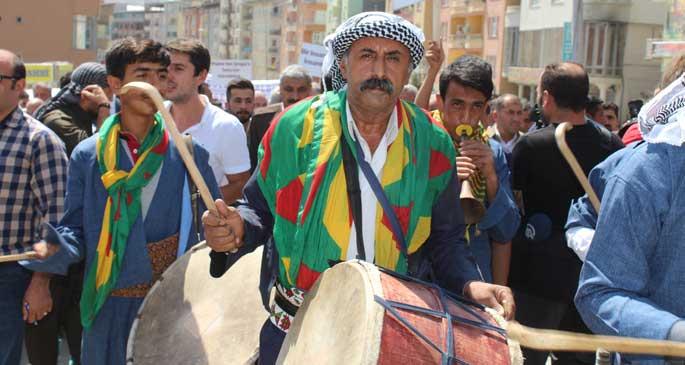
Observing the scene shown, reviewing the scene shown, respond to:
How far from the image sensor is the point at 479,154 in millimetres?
4293

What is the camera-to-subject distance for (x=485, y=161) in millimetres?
4316

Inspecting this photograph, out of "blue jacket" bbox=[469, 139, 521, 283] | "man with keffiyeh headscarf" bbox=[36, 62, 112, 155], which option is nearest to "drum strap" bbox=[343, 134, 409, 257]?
"blue jacket" bbox=[469, 139, 521, 283]

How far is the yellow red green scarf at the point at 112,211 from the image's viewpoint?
412 cm

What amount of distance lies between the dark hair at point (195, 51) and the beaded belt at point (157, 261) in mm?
1671

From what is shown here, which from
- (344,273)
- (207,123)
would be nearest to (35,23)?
(207,123)

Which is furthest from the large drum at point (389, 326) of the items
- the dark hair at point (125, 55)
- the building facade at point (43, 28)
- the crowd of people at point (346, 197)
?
the building facade at point (43, 28)

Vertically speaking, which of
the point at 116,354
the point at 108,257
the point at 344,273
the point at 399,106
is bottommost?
the point at 116,354

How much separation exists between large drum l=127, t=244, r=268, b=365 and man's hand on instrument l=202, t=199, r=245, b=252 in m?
0.75

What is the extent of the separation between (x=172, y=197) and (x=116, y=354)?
2.48 ft

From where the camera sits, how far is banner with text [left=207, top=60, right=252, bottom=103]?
1659 cm

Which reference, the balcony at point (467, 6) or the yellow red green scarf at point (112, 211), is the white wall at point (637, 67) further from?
the yellow red green scarf at point (112, 211)

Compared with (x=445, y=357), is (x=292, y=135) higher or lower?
higher

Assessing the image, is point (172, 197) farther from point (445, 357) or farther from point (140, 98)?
point (445, 357)

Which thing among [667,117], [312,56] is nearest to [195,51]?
[667,117]
